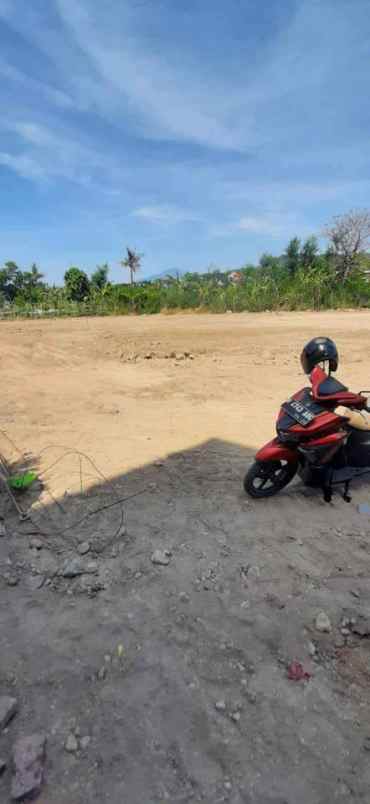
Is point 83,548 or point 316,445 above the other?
point 316,445

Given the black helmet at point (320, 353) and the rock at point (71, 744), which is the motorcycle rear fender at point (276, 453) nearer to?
the black helmet at point (320, 353)

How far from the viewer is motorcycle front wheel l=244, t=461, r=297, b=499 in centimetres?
284

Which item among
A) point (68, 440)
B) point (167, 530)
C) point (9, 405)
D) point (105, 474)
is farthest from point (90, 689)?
point (9, 405)

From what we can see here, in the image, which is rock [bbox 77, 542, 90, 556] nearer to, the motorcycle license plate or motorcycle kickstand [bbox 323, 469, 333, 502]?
the motorcycle license plate

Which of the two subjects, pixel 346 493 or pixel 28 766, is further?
pixel 346 493

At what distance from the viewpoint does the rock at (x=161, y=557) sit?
2.25 meters

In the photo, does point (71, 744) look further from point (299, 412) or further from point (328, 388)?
point (328, 388)

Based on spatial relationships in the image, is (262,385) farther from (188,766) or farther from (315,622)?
(188,766)

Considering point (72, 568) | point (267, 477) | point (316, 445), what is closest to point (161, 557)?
point (72, 568)

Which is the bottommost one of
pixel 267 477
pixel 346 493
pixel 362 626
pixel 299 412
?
pixel 362 626

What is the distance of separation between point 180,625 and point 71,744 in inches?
25.5

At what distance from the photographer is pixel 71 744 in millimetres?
1348

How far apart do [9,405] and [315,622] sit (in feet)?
15.5

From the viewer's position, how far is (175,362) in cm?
805
